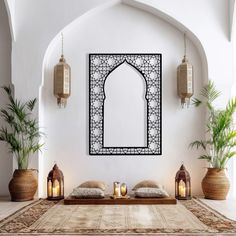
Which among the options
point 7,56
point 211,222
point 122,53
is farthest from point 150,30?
point 211,222

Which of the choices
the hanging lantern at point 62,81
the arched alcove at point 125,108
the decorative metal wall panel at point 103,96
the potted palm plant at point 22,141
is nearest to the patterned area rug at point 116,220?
the potted palm plant at point 22,141

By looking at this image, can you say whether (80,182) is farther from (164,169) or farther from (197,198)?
(197,198)

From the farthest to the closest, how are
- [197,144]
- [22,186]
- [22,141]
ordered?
1. [197,144]
2. [22,141]
3. [22,186]

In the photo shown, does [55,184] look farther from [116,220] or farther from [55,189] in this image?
[116,220]

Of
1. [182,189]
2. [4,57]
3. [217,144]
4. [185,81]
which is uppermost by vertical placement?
[4,57]

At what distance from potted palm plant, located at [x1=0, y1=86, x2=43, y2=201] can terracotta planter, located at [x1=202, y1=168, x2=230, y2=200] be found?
2558 mm

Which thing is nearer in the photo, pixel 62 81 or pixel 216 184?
pixel 216 184

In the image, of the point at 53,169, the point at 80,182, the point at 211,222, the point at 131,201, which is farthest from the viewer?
the point at 80,182

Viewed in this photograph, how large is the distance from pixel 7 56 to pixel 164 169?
3134 mm

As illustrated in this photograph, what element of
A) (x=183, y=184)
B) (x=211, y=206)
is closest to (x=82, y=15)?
(x=183, y=184)

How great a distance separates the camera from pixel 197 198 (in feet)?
22.6

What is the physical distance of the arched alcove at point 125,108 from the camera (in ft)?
24.0

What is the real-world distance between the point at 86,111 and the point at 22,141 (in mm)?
1121

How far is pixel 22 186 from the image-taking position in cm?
663
